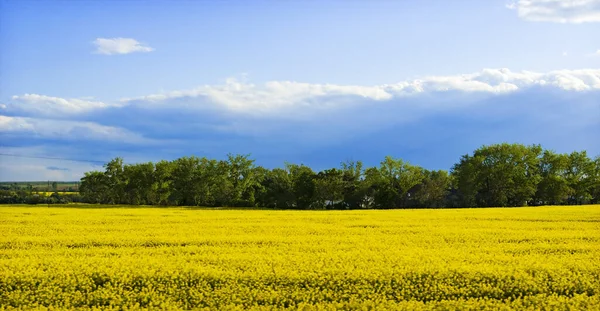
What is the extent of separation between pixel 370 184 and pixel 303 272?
147 ft

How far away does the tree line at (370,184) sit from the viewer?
56344mm

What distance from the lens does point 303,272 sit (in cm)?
1268

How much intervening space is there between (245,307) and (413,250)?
23.3ft

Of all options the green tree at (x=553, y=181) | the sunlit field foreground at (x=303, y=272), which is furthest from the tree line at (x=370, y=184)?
the sunlit field foreground at (x=303, y=272)

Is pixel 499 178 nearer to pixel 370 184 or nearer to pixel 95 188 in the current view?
pixel 370 184

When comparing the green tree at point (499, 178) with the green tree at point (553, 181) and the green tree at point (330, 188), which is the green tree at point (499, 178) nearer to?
the green tree at point (553, 181)

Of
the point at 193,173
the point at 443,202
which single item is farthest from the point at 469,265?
the point at 193,173

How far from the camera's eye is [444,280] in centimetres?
1252

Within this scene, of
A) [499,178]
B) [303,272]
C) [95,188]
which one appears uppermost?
[499,178]

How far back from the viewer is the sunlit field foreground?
37.8 feet

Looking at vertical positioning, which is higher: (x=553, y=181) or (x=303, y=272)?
(x=553, y=181)

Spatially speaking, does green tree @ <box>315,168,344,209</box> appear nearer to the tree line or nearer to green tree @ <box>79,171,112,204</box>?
the tree line

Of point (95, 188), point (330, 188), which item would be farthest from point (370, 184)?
point (95, 188)

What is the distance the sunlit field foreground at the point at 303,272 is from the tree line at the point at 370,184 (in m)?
36.3
